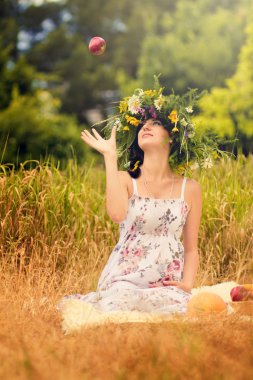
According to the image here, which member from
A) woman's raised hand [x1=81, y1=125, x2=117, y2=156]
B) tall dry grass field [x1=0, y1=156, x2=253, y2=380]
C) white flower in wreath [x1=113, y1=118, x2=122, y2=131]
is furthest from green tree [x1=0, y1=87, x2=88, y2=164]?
woman's raised hand [x1=81, y1=125, x2=117, y2=156]

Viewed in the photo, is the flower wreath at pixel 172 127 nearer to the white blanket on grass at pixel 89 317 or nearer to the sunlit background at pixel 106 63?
the white blanket on grass at pixel 89 317

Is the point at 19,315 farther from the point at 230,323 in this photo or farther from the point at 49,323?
the point at 230,323

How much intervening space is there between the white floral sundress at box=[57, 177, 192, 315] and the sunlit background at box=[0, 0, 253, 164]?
6.44 metres

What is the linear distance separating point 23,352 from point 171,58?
66.6 feet

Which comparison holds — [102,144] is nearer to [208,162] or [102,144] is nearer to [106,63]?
[208,162]

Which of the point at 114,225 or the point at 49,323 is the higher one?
the point at 114,225

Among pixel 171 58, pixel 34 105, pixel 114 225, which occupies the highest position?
pixel 171 58

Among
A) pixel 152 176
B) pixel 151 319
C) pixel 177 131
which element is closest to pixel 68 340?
pixel 151 319

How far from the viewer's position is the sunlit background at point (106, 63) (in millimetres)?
18938

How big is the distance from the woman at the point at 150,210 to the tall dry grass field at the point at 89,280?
15.9 inches

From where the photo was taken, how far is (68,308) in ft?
15.1

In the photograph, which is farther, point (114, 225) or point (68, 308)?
point (114, 225)

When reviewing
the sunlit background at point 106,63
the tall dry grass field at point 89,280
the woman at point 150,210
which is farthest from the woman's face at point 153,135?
the sunlit background at point 106,63

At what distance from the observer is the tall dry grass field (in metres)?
3.36
